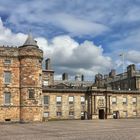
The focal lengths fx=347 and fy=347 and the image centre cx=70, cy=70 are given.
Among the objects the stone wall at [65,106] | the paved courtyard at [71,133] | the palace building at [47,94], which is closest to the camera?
the paved courtyard at [71,133]

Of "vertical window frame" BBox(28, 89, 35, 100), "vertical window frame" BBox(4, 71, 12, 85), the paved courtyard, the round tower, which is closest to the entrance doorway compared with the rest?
the round tower

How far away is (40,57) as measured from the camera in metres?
57.4

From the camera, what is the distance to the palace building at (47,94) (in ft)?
184

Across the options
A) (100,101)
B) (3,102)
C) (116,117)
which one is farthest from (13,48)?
(116,117)

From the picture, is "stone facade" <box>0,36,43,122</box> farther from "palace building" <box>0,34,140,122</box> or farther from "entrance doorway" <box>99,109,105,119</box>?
"entrance doorway" <box>99,109,105,119</box>

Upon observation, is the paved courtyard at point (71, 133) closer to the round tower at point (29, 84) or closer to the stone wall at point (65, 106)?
the round tower at point (29, 84)

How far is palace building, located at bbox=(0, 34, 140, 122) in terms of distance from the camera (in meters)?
55.9

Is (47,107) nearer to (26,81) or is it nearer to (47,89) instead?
(47,89)

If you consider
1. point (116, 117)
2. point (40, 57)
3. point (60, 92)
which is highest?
point (40, 57)

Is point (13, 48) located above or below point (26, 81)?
above

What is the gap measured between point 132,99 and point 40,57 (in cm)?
2742

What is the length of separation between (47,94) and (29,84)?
11800 mm

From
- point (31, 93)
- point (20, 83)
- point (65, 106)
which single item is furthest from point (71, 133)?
point (65, 106)

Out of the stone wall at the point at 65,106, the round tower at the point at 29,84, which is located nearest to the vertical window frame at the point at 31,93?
the round tower at the point at 29,84
